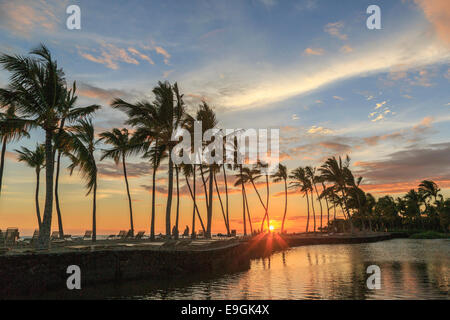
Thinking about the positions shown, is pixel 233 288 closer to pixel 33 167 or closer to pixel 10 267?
pixel 10 267

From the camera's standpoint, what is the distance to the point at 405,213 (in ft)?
332

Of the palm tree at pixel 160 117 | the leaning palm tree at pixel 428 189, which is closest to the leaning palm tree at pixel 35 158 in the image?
the palm tree at pixel 160 117

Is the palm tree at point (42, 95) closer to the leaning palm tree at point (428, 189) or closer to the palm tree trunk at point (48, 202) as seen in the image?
the palm tree trunk at point (48, 202)

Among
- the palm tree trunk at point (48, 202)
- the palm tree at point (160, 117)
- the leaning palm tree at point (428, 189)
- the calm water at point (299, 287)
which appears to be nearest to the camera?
the calm water at point (299, 287)

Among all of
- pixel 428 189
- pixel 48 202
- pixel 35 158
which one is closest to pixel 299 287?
pixel 48 202

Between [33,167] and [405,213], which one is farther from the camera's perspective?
[405,213]

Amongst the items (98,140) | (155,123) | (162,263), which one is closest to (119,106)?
(155,123)

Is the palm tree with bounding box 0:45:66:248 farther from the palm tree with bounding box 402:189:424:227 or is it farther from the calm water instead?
the palm tree with bounding box 402:189:424:227

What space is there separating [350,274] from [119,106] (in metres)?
21.0

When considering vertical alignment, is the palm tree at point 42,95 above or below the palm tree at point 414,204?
above

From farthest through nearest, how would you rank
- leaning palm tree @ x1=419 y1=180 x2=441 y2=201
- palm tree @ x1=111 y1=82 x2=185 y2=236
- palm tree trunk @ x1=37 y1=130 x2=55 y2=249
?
1. leaning palm tree @ x1=419 y1=180 x2=441 y2=201
2. palm tree @ x1=111 y1=82 x2=185 y2=236
3. palm tree trunk @ x1=37 y1=130 x2=55 y2=249

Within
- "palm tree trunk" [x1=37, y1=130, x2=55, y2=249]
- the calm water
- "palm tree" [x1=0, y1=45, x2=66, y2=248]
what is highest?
"palm tree" [x1=0, y1=45, x2=66, y2=248]

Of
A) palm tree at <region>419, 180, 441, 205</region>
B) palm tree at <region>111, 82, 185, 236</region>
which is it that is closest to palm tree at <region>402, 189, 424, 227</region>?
palm tree at <region>419, 180, 441, 205</region>

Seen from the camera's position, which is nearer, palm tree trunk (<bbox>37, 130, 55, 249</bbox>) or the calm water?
the calm water
